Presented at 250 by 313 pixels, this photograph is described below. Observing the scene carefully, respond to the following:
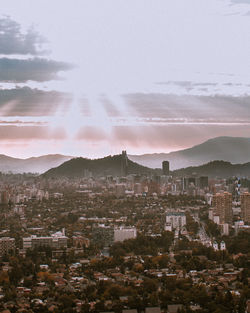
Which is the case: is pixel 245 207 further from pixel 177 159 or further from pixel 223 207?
pixel 177 159

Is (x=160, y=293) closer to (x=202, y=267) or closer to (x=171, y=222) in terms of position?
(x=202, y=267)

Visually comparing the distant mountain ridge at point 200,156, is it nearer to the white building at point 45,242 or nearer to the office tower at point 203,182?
the office tower at point 203,182

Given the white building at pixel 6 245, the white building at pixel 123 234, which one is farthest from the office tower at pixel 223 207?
the white building at pixel 6 245

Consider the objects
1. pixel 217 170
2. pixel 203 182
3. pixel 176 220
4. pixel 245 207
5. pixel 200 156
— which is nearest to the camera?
pixel 176 220

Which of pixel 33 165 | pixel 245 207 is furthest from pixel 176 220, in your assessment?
pixel 33 165

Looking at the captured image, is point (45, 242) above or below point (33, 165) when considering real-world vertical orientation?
below

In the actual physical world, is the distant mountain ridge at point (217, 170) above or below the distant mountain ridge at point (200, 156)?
below

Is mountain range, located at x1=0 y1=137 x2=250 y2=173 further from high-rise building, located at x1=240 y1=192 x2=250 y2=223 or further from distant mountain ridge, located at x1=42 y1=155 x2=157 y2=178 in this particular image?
high-rise building, located at x1=240 y1=192 x2=250 y2=223
